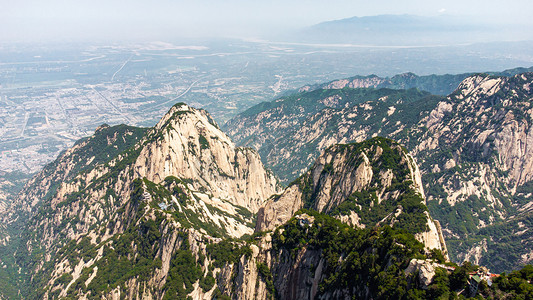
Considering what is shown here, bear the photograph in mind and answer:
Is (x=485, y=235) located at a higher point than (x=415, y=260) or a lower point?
lower

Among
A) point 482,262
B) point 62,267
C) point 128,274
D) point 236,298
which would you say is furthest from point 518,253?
point 62,267

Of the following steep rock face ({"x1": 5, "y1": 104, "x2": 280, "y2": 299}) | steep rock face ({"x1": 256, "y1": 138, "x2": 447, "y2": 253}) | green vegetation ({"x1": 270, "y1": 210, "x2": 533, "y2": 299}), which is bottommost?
steep rock face ({"x1": 5, "y1": 104, "x2": 280, "y2": 299})

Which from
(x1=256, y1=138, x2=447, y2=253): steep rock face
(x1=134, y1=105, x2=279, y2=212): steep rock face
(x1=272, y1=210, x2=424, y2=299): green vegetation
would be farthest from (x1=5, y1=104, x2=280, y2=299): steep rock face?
(x1=256, y1=138, x2=447, y2=253): steep rock face

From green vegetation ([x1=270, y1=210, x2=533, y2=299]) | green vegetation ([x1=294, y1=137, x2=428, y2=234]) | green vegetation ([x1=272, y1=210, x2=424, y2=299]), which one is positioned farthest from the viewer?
green vegetation ([x1=294, y1=137, x2=428, y2=234])

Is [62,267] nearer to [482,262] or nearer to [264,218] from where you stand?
[264,218]

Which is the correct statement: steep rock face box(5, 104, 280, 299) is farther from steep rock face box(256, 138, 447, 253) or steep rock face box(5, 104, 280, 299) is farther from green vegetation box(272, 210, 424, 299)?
steep rock face box(256, 138, 447, 253)

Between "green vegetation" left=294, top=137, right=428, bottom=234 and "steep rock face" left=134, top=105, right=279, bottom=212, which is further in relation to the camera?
"steep rock face" left=134, top=105, right=279, bottom=212

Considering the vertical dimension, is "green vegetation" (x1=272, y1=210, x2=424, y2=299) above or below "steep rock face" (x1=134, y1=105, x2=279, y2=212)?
above

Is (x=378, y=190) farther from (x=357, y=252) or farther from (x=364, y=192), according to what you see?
(x=357, y=252)

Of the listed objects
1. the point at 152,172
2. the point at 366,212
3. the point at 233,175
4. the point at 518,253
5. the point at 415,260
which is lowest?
the point at 518,253
